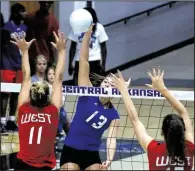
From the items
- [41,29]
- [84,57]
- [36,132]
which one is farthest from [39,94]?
[41,29]

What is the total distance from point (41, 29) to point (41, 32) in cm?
5

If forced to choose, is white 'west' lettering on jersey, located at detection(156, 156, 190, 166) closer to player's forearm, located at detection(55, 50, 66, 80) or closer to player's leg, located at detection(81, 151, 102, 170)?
player's forearm, located at detection(55, 50, 66, 80)

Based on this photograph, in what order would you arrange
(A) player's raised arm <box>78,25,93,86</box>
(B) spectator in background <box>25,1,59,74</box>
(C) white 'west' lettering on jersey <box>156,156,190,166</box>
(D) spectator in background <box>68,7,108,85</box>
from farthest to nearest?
(B) spectator in background <box>25,1,59,74</box> → (D) spectator in background <box>68,7,108,85</box> → (A) player's raised arm <box>78,25,93,86</box> → (C) white 'west' lettering on jersey <box>156,156,190,166</box>

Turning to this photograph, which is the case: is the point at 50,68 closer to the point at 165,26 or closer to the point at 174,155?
the point at 174,155

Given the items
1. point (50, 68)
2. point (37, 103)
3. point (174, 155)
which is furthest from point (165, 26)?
point (174, 155)

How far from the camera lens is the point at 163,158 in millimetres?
3828

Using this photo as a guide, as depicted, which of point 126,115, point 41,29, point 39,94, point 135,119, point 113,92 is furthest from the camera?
point 41,29

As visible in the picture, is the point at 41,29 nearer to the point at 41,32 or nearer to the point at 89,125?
the point at 41,32

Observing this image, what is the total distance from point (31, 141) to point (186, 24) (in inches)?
420

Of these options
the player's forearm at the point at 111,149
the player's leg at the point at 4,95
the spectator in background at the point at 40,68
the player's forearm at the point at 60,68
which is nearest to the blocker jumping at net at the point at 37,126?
the player's forearm at the point at 60,68

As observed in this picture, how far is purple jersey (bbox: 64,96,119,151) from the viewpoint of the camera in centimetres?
563

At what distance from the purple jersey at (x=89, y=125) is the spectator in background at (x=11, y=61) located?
11.2 feet

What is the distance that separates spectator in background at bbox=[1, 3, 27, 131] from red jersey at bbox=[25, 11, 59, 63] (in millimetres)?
268

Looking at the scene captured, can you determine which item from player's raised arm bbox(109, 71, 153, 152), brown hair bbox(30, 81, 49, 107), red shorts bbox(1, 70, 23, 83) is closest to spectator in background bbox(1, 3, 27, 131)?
red shorts bbox(1, 70, 23, 83)
